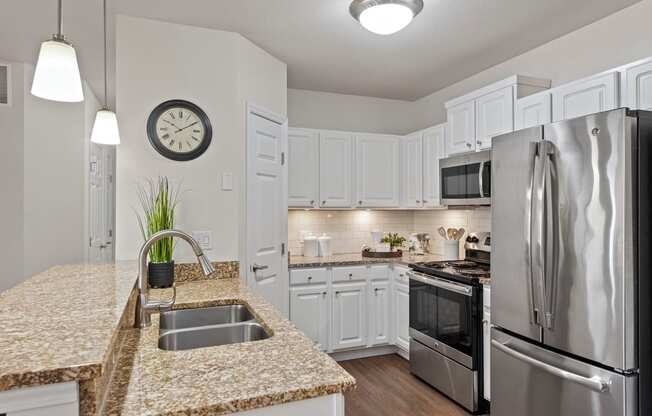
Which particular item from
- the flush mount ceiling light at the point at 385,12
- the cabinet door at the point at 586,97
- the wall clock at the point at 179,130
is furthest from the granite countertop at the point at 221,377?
the cabinet door at the point at 586,97

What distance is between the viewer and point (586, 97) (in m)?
2.35

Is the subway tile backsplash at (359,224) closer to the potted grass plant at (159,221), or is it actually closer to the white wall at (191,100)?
the white wall at (191,100)

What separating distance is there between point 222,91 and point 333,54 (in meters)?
0.96

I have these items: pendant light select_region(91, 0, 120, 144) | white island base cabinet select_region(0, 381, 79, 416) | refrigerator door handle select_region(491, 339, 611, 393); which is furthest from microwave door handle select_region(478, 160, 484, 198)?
white island base cabinet select_region(0, 381, 79, 416)

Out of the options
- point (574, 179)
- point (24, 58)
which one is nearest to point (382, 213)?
point (574, 179)

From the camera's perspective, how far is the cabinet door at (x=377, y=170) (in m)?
4.05

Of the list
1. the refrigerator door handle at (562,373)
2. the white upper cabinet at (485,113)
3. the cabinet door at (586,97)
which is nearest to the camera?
the refrigerator door handle at (562,373)

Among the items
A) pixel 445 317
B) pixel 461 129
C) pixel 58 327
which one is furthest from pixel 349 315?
pixel 58 327

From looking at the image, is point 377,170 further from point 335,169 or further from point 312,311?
point 312,311

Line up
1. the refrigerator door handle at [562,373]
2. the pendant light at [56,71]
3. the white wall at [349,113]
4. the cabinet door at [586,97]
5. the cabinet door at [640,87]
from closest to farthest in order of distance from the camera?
the pendant light at [56,71]
the refrigerator door handle at [562,373]
the cabinet door at [640,87]
the cabinet door at [586,97]
the white wall at [349,113]

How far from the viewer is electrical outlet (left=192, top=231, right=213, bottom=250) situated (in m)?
2.74

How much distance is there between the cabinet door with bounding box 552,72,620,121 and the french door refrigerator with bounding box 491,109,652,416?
445 millimetres

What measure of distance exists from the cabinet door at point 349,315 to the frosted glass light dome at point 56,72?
8.90 ft

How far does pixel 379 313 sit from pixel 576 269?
2.14 metres
